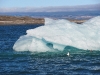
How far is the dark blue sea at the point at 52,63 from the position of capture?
29078 mm

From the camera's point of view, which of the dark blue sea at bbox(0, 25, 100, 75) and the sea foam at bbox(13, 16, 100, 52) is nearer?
the dark blue sea at bbox(0, 25, 100, 75)

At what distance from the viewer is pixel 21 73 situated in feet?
93.7

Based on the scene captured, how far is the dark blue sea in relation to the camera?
1145 inches

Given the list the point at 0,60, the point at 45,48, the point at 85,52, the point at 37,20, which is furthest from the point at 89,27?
the point at 37,20

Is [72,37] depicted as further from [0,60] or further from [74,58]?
[0,60]

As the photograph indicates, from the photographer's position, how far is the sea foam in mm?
35688

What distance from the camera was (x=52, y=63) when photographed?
106 ft

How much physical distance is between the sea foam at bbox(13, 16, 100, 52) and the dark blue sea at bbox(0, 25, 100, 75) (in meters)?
0.78

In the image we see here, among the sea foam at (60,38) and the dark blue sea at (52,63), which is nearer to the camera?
the dark blue sea at (52,63)

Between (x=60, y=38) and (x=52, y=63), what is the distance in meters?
3.84

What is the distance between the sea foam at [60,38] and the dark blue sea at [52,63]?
782 millimetres

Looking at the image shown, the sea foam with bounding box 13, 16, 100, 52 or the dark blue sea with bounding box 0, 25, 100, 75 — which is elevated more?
the sea foam with bounding box 13, 16, 100, 52

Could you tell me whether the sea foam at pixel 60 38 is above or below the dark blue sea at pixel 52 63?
above

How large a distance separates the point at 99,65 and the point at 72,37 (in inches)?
216
